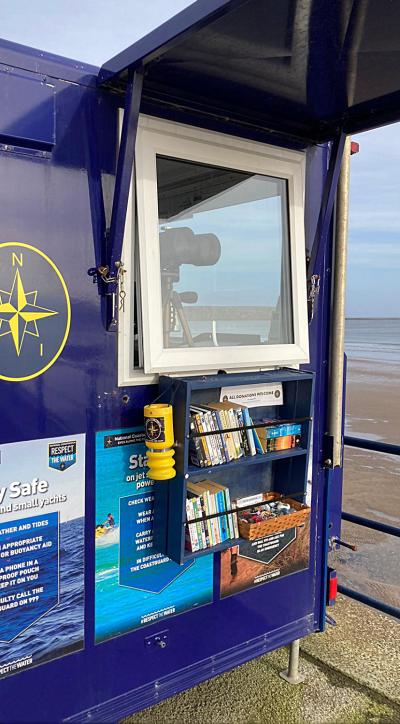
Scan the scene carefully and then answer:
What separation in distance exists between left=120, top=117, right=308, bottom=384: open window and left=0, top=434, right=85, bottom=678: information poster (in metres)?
0.46

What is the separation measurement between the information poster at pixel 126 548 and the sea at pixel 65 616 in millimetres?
80

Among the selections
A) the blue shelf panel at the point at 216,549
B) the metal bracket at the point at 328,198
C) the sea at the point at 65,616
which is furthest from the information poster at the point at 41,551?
the metal bracket at the point at 328,198

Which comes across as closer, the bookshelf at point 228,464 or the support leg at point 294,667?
the bookshelf at point 228,464

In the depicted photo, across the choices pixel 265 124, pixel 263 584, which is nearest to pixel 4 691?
pixel 263 584

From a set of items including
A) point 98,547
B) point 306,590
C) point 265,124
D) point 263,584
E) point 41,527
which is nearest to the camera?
point 41,527

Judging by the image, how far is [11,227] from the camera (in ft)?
6.41

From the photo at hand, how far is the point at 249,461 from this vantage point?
8.09ft

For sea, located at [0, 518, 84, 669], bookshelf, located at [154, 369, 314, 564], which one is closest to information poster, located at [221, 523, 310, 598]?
bookshelf, located at [154, 369, 314, 564]

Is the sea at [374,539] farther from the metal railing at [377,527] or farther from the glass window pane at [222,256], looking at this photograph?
the glass window pane at [222,256]

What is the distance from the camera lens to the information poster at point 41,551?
2027 millimetres

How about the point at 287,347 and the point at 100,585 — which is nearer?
the point at 100,585

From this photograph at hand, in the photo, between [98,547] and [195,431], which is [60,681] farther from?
[195,431]

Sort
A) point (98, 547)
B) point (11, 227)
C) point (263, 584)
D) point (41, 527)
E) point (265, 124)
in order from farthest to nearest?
point (263, 584) → point (265, 124) → point (98, 547) → point (41, 527) → point (11, 227)

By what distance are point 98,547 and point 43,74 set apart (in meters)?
1.73
